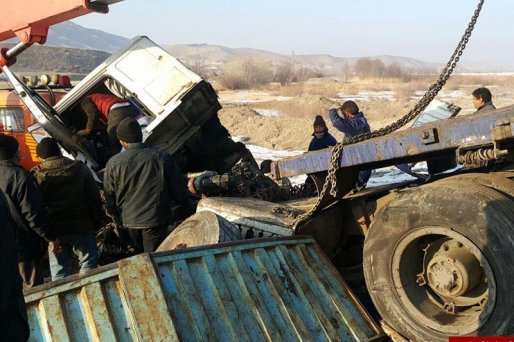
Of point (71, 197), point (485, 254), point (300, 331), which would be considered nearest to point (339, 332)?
point (300, 331)

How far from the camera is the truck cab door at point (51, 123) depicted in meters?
5.58

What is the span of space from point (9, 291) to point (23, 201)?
A: 7.15ft

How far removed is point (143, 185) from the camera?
4188mm

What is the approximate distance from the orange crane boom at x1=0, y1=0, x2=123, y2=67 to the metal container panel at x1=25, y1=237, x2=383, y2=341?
301 cm

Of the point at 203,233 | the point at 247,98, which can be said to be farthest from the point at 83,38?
the point at 203,233

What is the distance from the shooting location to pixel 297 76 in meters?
59.2

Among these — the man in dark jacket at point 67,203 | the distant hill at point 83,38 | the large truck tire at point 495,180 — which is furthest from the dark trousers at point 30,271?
the distant hill at point 83,38

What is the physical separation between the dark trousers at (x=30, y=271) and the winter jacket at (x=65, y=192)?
0.32m

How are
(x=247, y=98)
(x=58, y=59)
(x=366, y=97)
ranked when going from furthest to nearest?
(x=58, y=59)
(x=366, y=97)
(x=247, y=98)

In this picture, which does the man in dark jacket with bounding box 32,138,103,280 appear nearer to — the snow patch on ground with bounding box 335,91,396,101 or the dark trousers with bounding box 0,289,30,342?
the dark trousers with bounding box 0,289,30,342

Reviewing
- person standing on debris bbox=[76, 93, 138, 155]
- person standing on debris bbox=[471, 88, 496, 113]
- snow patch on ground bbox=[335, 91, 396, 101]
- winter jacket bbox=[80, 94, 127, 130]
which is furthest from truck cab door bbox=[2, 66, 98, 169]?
snow patch on ground bbox=[335, 91, 396, 101]

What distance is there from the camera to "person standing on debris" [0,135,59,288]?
3.92m

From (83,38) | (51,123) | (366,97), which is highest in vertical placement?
(51,123)

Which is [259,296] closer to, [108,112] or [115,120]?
[115,120]
